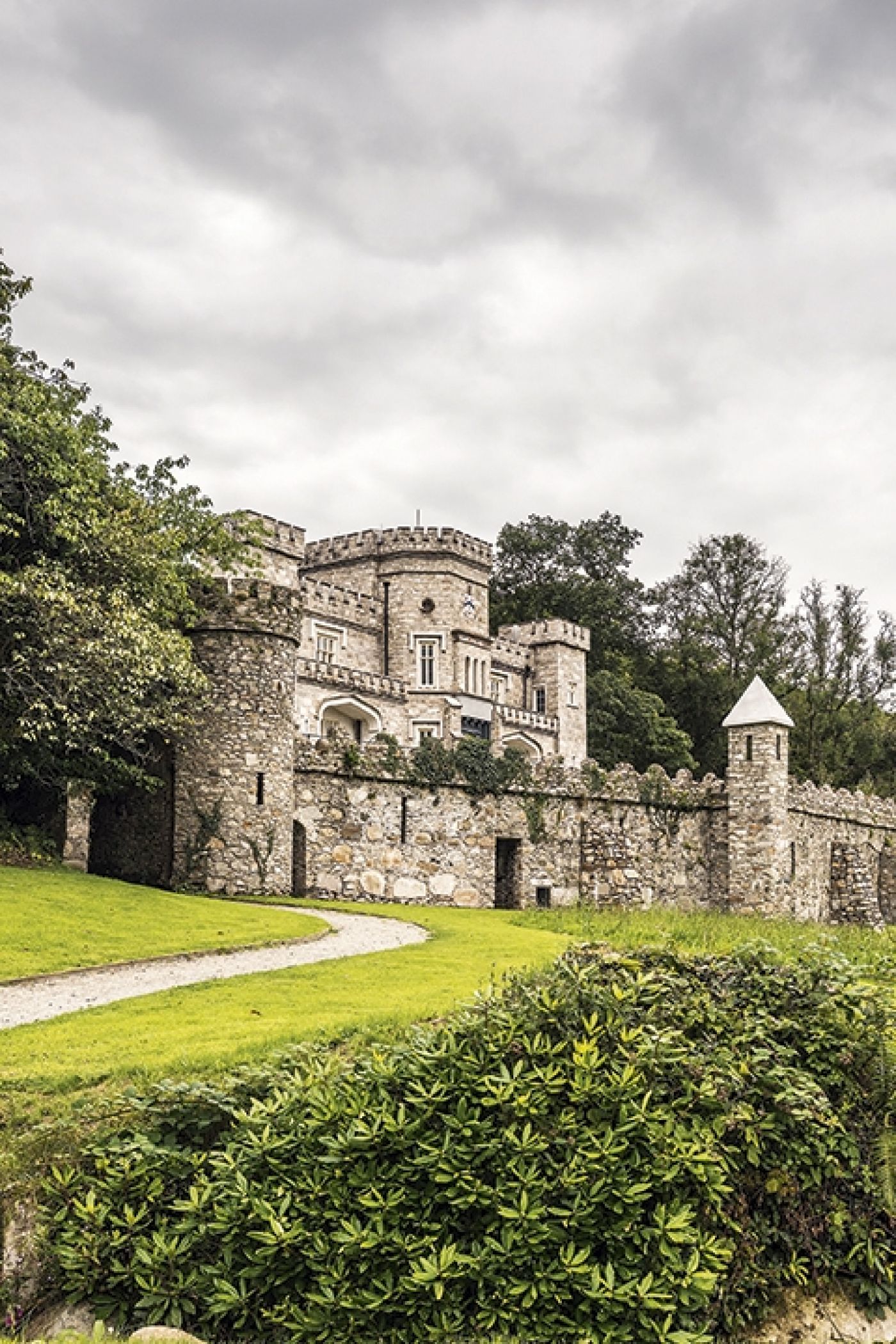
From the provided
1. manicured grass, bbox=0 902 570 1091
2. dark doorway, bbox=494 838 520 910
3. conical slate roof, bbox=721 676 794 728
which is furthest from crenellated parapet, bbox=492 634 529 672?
manicured grass, bbox=0 902 570 1091

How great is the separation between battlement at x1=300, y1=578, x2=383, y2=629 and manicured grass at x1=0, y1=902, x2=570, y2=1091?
36.2 m

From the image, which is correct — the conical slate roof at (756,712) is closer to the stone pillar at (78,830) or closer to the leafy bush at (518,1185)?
the stone pillar at (78,830)

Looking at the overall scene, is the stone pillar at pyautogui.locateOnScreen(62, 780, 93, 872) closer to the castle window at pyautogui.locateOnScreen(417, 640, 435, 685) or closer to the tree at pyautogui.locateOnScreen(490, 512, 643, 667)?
the castle window at pyautogui.locateOnScreen(417, 640, 435, 685)

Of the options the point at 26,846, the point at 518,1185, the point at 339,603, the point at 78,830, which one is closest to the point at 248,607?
the point at 26,846

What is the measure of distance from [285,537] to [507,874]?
26157 millimetres

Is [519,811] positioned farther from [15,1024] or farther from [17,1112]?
[17,1112]

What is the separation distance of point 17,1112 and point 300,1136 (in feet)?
7.29

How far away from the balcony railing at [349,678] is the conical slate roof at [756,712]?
1962 cm

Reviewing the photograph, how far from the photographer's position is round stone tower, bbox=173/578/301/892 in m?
22.6

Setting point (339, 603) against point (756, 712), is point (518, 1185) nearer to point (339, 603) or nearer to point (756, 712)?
point (756, 712)

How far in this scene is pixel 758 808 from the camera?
2984 cm

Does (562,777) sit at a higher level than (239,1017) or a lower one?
higher

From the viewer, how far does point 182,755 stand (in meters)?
22.9

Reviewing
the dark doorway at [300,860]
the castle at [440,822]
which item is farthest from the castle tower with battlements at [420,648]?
the dark doorway at [300,860]
